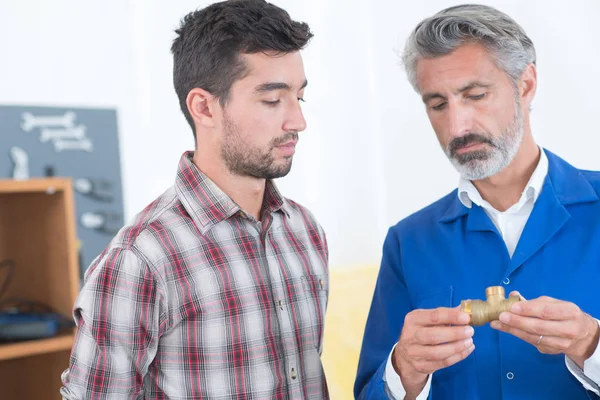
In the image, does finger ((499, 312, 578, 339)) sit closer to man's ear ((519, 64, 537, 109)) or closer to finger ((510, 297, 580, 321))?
finger ((510, 297, 580, 321))

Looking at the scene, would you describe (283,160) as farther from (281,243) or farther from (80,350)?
(80,350)

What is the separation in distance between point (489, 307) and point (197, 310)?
55 cm

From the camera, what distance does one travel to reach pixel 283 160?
5.28ft

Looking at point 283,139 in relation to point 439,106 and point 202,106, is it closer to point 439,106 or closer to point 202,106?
point 202,106

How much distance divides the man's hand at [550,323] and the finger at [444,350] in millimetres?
63

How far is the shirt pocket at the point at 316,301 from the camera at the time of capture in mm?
1697

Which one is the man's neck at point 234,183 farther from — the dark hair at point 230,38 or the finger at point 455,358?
the finger at point 455,358

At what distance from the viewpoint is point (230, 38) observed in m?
1.63

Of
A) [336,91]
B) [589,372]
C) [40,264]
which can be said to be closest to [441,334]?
[589,372]

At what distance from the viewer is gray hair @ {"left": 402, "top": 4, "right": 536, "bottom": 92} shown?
1.64 m

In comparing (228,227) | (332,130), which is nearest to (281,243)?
(228,227)

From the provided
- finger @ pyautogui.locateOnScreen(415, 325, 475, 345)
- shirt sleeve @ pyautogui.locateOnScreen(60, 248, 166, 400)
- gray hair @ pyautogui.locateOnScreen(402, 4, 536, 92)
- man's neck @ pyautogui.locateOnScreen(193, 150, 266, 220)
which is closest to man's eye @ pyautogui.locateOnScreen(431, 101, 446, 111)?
→ gray hair @ pyautogui.locateOnScreen(402, 4, 536, 92)

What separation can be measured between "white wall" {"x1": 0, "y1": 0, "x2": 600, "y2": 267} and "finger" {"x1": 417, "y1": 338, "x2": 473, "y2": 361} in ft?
6.87

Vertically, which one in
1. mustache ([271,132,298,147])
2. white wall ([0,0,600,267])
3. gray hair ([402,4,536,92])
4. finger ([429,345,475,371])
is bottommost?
finger ([429,345,475,371])
